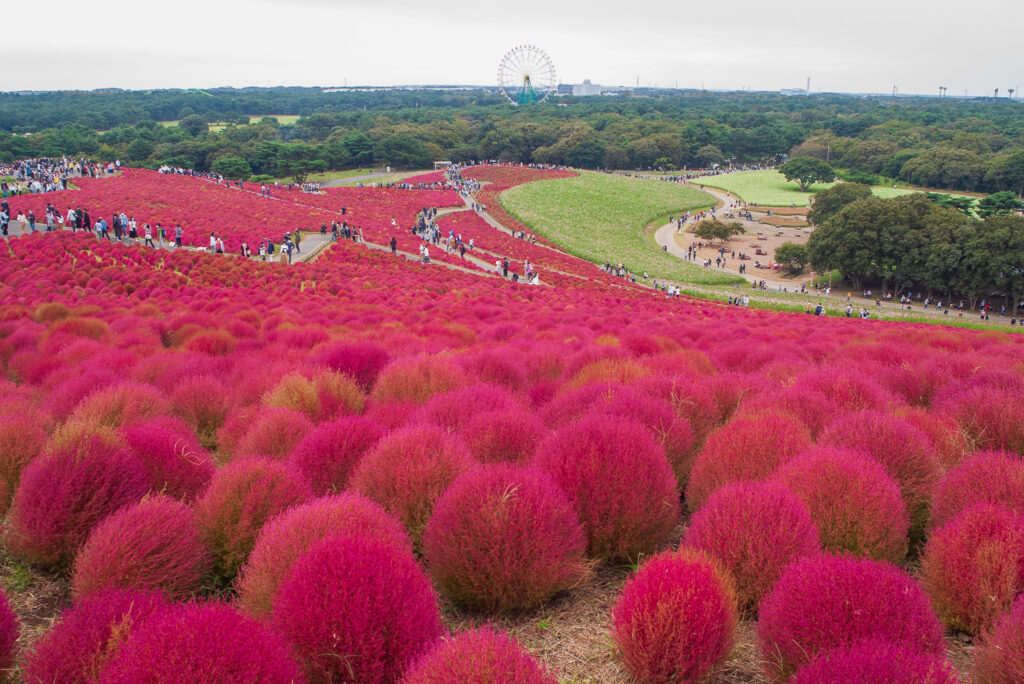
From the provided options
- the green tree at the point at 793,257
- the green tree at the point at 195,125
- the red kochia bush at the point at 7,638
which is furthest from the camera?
the green tree at the point at 195,125

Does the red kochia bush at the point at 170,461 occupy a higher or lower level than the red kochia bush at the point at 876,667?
lower

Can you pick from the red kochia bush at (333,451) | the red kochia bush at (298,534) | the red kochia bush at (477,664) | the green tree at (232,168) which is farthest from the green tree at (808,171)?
the red kochia bush at (477,664)

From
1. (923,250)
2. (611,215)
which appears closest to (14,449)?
(923,250)

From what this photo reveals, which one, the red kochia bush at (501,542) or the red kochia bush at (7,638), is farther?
the red kochia bush at (501,542)

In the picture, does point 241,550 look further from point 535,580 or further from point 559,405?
point 559,405

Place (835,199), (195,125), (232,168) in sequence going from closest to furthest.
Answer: (835,199)
(232,168)
(195,125)

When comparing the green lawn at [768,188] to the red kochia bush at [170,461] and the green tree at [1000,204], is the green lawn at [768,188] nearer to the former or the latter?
the green tree at [1000,204]

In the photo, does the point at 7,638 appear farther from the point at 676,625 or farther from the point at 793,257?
the point at 793,257
